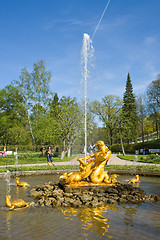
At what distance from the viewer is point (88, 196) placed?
6711 millimetres

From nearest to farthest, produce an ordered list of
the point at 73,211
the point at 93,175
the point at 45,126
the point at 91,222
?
the point at 91,222
the point at 73,211
the point at 93,175
the point at 45,126

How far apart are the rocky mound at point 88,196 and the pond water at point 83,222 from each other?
11.6 inches

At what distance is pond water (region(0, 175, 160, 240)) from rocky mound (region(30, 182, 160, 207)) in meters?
0.29

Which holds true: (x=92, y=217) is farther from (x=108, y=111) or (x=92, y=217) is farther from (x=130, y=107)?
(x=130, y=107)

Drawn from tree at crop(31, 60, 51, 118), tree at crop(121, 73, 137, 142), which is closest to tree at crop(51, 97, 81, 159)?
tree at crop(31, 60, 51, 118)

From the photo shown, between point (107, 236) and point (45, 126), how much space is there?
25.8 m

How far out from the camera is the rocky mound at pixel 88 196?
21.1 feet

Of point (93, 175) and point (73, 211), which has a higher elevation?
point (93, 175)

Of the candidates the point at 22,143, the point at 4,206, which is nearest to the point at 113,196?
the point at 4,206

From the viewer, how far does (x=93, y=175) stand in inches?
300

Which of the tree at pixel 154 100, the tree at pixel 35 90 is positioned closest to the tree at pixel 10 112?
the tree at pixel 35 90

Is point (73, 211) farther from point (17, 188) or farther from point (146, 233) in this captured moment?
point (17, 188)

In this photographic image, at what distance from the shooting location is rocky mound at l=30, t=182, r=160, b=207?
643cm

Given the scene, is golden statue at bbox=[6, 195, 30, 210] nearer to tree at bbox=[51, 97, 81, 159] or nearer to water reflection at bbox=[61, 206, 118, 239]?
water reflection at bbox=[61, 206, 118, 239]
